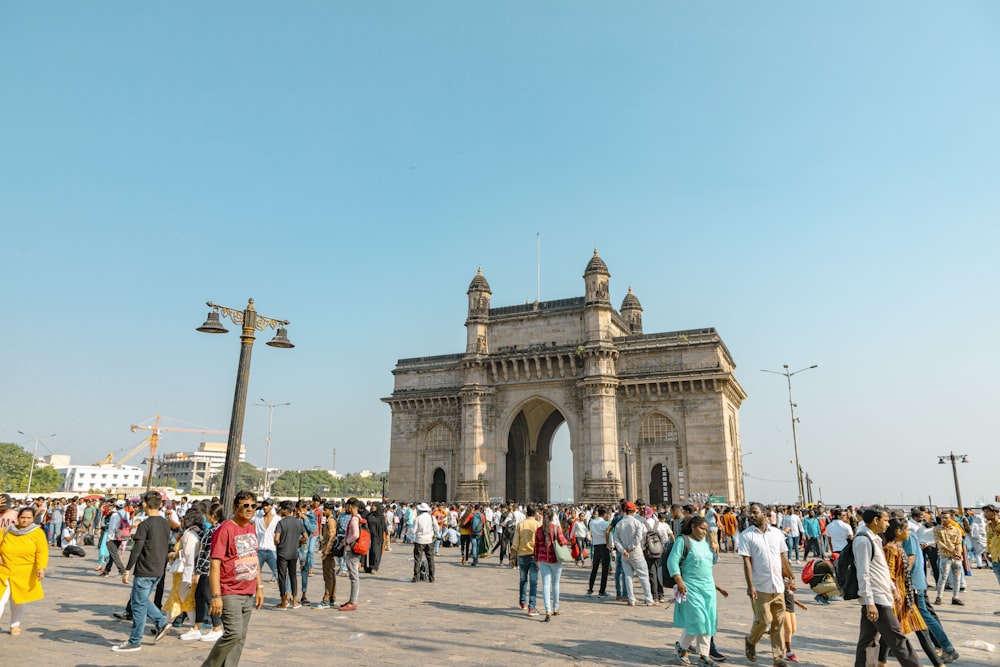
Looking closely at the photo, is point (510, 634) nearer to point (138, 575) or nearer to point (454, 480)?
point (138, 575)

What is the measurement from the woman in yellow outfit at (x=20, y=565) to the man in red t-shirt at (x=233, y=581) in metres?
3.29

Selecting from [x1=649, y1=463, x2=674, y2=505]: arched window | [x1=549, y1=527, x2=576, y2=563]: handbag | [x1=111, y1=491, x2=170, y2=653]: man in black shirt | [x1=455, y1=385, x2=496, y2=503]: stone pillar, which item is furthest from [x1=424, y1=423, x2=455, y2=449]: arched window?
[x1=111, y1=491, x2=170, y2=653]: man in black shirt

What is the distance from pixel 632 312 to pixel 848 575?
147 feet

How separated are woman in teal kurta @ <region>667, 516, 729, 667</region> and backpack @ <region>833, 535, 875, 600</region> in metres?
1.26

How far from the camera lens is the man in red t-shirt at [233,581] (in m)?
5.74

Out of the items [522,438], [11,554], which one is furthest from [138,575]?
[522,438]

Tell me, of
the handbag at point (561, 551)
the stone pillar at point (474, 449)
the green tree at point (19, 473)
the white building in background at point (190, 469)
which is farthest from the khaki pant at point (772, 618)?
the white building in background at point (190, 469)

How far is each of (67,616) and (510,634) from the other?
6.52 meters

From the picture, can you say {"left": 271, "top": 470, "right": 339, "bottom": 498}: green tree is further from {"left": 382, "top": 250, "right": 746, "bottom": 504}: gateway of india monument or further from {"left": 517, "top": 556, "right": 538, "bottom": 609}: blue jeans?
{"left": 517, "top": 556, "right": 538, "bottom": 609}: blue jeans

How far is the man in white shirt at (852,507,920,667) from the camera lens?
6.06 metres

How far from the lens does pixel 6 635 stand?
799cm

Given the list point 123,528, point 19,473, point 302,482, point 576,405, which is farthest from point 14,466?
point 123,528

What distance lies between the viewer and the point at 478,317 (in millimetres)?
42625

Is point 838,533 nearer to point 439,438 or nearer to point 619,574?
point 619,574
